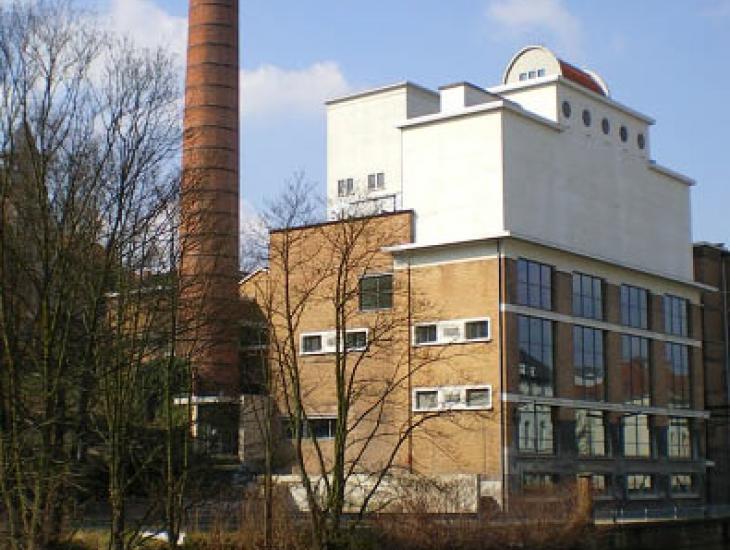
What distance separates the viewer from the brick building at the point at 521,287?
41.6 m

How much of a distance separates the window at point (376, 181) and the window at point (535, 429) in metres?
13.4

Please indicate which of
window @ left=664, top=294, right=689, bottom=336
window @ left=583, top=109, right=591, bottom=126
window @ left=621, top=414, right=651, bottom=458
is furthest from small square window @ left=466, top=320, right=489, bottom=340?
window @ left=664, top=294, right=689, bottom=336

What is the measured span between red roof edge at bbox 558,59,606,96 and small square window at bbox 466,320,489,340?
1352 cm

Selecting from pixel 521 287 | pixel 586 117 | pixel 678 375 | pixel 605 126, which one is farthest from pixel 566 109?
pixel 678 375

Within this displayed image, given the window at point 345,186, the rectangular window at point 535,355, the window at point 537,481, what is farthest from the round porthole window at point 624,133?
the window at point 537,481

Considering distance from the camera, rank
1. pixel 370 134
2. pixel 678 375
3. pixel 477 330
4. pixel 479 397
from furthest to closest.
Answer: pixel 678 375 → pixel 370 134 → pixel 477 330 → pixel 479 397

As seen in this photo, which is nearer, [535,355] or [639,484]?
[535,355]

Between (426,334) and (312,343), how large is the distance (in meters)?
5.88

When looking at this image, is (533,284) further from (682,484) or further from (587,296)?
(682,484)

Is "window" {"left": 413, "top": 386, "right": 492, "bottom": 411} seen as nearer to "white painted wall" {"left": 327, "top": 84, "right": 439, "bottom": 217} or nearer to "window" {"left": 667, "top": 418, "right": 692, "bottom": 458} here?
"white painted wall" {"left": 327, "top": 84, "right": 439, "bottom": 217}

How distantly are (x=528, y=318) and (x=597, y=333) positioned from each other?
17.7 ft

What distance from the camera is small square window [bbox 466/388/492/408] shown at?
4109 cm

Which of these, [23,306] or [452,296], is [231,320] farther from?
[452,296]

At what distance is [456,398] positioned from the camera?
4169cm
